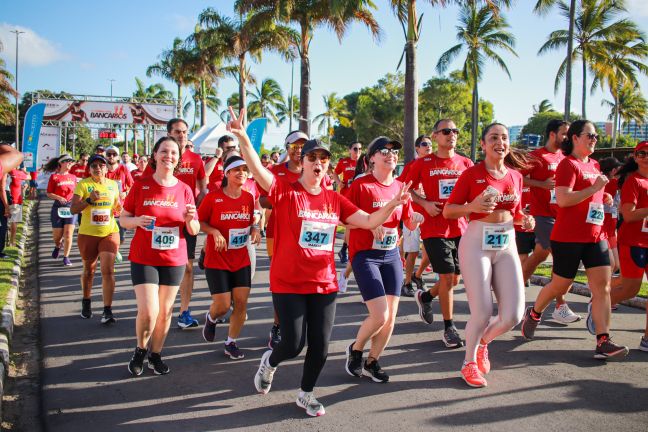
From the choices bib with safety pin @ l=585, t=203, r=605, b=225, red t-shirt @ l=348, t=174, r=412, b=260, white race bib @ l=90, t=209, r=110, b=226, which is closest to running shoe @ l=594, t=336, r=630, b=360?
bib with safety pin @ l=585, t=203, r=605, b=225

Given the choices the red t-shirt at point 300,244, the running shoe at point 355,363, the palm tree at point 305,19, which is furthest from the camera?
the palm tree at point 305,19

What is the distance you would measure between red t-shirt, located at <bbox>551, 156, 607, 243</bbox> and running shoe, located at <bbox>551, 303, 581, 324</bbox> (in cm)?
158

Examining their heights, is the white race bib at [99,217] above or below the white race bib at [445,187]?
below

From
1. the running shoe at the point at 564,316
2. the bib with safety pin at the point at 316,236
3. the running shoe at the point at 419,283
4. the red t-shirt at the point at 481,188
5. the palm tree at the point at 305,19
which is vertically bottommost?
the running shoe at the point at 564,316

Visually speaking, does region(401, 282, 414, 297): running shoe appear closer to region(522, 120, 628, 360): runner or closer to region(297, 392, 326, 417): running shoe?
region(522, 120, 628, 360): runner

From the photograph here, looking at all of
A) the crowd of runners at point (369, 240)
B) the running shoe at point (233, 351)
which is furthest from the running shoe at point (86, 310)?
the running shoe at point (233, 351)

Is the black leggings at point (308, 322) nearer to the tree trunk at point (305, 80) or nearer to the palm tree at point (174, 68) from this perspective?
the tree trunk at point (305, 80)

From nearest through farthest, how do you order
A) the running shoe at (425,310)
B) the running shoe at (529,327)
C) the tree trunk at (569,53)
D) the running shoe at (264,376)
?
the running shoe at (264,376) → the running shoe at (529,327) → the running shoe at (425,310) → the tree trunk at (569,53)

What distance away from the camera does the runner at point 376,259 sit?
195 inches

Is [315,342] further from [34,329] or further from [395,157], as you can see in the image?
[34,329]

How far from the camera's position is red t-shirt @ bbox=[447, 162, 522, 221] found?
5062 millimetres

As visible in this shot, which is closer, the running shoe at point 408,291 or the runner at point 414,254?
the runner at point 414,254

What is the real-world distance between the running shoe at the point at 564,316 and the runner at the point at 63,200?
Result: 8.75m

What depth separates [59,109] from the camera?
34.5 meters
